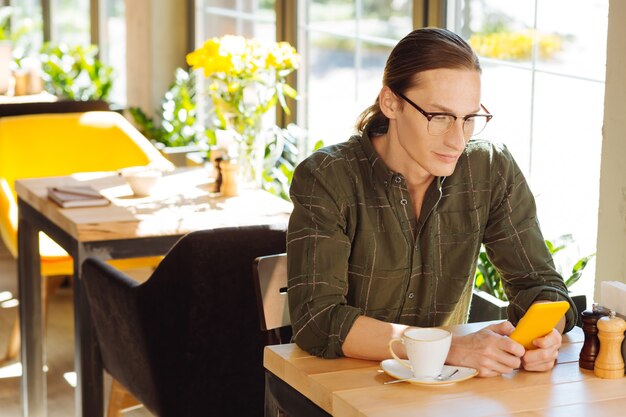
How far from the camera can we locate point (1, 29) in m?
8.65

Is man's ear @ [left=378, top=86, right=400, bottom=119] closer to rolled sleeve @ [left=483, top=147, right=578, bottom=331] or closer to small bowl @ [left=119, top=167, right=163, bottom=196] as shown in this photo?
rolled sleeve @ [left=483, top=147, right=578, bottom=331]

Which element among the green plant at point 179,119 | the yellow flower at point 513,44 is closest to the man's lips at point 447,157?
the yellow flower at point 513,44

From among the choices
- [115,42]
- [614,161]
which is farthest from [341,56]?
[115,42]

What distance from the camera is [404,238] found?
2.23m

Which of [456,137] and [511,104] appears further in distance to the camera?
[511,104]

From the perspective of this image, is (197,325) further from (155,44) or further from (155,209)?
(155,44)

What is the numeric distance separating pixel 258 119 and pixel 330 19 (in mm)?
998

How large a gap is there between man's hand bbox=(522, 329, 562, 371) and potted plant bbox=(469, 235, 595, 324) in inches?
27.8

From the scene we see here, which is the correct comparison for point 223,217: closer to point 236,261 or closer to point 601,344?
point 236,261

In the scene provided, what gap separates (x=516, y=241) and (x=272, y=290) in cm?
54

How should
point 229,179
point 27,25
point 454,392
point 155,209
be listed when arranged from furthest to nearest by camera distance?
point 27,25 < point 229,179 < point 155,209 < point 454,392

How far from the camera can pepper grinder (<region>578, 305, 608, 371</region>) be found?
74.5 inches

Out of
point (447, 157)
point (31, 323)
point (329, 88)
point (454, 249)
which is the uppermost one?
point (447, 157)

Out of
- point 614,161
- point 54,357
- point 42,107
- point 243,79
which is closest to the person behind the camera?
point 614,161
